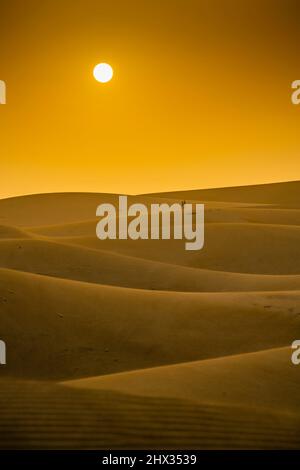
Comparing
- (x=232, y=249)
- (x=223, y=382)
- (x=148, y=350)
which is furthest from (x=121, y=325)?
(x=232, y=249)

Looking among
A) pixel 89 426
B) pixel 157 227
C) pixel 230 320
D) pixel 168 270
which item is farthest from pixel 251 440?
pixel 157 227

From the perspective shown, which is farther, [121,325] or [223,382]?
[121,325]

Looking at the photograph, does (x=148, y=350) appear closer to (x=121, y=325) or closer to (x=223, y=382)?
(x=121, y=325)

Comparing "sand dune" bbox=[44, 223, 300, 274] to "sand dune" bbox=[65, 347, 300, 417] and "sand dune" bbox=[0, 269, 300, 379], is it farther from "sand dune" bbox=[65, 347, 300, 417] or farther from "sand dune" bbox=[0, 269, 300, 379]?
"sand dune" bbox=[65, 347, 300, 417]

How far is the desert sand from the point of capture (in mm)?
2342

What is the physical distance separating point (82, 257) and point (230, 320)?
2791 mm

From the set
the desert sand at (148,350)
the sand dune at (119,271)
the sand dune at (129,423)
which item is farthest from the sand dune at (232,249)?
the sand dune at (129,423)

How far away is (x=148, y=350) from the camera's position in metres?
3.65

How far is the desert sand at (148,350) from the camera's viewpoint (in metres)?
2.34

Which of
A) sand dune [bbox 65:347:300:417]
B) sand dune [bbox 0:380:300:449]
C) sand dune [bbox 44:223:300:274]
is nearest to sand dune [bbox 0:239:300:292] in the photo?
sand dune [bbox 44:223:300:274]

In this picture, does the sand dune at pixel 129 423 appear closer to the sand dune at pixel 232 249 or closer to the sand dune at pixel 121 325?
the sand dune at pixel 121 325

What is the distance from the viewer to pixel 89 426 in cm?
233

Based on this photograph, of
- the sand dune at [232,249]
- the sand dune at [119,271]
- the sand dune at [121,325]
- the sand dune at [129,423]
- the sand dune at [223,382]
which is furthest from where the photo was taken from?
the sand dune at [232,249]

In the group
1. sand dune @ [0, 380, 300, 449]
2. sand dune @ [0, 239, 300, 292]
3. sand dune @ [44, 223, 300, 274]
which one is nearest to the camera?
sand dune @ [0, 380, 300, 449]
